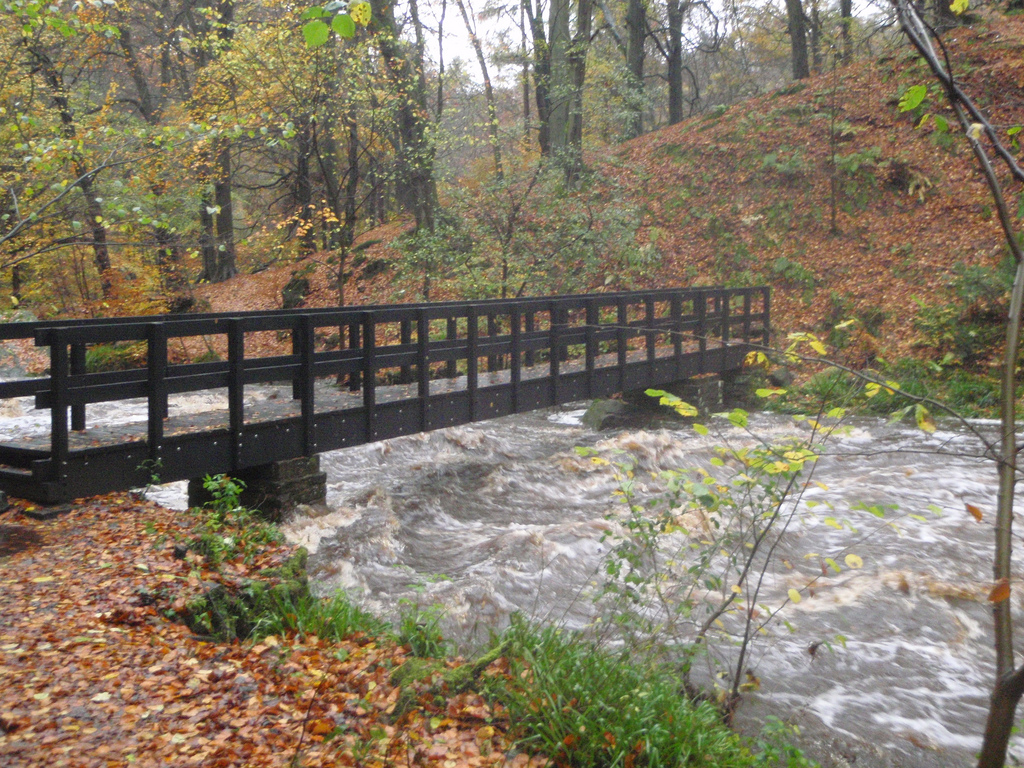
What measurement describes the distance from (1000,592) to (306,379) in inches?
267

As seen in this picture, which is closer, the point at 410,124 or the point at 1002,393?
the point at 1002,393

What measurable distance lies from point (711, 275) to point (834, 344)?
14.3ft

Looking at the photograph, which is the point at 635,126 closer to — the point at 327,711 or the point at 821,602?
the point at 821,602

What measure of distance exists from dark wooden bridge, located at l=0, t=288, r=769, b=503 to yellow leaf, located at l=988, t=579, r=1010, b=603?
133 cm

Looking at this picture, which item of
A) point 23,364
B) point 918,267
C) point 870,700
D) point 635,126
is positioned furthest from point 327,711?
point 635,126

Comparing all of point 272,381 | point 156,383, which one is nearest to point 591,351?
point 272,381

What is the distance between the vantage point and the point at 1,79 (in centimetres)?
1099

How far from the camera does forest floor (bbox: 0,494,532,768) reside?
11.2 ft

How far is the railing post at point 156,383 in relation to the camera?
22.1 feet

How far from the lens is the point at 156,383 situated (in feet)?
22.3

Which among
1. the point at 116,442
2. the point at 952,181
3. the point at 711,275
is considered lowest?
the point at 116,442

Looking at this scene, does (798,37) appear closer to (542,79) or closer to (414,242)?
(542,79)

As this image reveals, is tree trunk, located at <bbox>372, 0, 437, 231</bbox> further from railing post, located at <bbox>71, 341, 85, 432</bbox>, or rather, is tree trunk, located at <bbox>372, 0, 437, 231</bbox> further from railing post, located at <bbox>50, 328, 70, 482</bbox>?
railing post, located at <bbox>50, 328, 70, 482</bbox>

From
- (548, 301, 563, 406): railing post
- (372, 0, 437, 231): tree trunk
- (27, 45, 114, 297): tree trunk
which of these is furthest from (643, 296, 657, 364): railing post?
(27, 45, 114, 297): tree trunk
